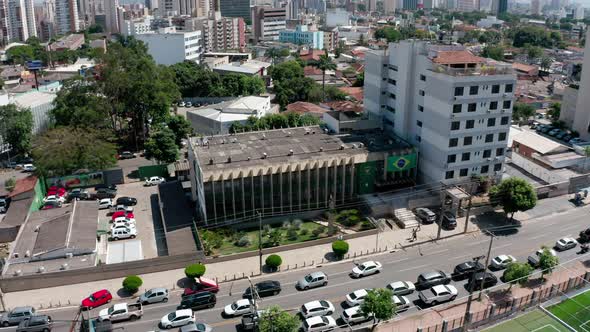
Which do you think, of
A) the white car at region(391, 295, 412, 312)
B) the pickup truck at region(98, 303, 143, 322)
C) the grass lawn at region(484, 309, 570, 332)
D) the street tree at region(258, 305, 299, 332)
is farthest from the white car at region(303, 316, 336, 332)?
the pickup truck at region(98, 303, 143, 322)

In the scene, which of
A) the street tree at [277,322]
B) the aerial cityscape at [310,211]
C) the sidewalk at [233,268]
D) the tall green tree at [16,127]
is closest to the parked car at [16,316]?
the aerial cityscape at [310,211]

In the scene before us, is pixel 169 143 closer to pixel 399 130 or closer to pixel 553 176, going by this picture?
pixel 399 130

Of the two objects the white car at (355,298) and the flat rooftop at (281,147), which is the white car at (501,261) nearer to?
the white car at (355,298)

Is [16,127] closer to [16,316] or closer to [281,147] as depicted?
[281,147]

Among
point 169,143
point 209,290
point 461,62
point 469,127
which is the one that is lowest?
point 209,290

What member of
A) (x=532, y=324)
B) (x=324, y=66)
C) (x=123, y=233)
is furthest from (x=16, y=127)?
(x=532, y=324)

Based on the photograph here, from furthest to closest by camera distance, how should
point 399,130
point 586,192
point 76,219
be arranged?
point 399,130
point 586,192
point 76,219

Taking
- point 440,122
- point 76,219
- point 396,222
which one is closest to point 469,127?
point 440,122
